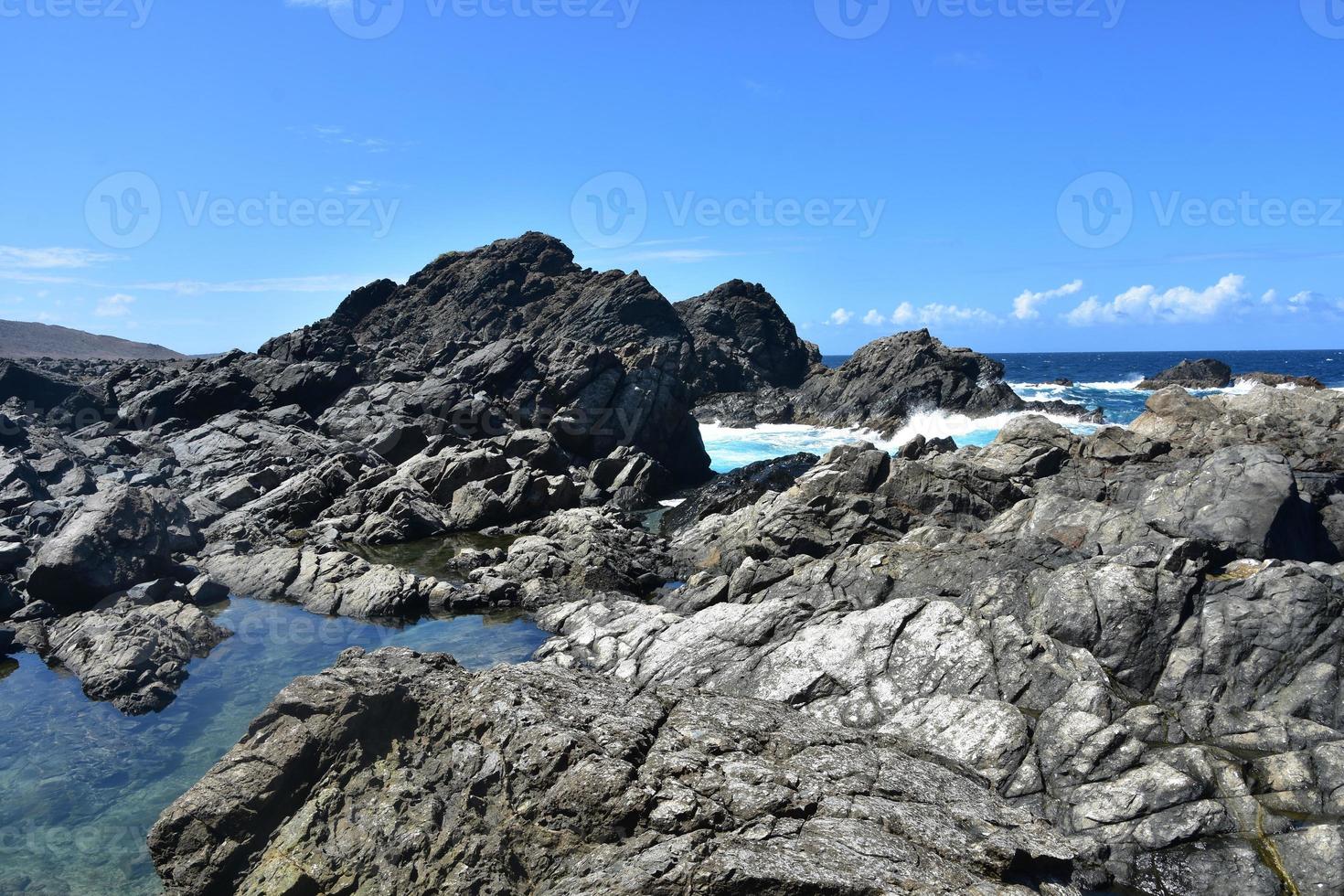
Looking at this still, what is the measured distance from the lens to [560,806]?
1330 centimetres

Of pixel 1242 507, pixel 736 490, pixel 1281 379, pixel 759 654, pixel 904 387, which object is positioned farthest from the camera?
pixel 1281 379

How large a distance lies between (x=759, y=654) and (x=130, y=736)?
17398 millimetres

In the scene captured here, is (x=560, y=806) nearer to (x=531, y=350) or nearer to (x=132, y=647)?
(x=132, y=647)

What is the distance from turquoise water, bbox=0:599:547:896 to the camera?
16500 millimetres

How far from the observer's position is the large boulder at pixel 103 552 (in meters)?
30.5

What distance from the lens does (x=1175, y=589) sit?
20.5 metres

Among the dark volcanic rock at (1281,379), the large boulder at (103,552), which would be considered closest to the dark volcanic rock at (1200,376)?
the dark volcanic rock at (1281,379)

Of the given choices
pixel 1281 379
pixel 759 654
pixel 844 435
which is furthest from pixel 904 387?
pixel 759 654

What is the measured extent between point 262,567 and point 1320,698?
37.5 m

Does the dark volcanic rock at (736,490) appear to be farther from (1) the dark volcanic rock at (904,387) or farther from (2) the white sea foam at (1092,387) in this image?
(2) the white sea foam at (1092,387)

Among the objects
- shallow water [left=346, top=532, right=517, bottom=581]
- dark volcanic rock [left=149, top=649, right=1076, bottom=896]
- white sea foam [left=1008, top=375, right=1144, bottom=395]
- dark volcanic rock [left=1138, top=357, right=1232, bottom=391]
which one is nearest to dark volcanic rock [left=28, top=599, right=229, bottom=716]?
shallow water [left=346, top=532, right=517, bottom=581]

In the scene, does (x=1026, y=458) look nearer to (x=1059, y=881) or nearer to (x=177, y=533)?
(x=1059, y=881)

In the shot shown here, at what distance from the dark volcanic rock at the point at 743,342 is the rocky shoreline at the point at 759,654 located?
5465cm

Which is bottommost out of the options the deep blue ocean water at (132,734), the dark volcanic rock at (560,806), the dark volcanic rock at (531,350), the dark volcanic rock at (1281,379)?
the deep blue ocean water at (132,734)
